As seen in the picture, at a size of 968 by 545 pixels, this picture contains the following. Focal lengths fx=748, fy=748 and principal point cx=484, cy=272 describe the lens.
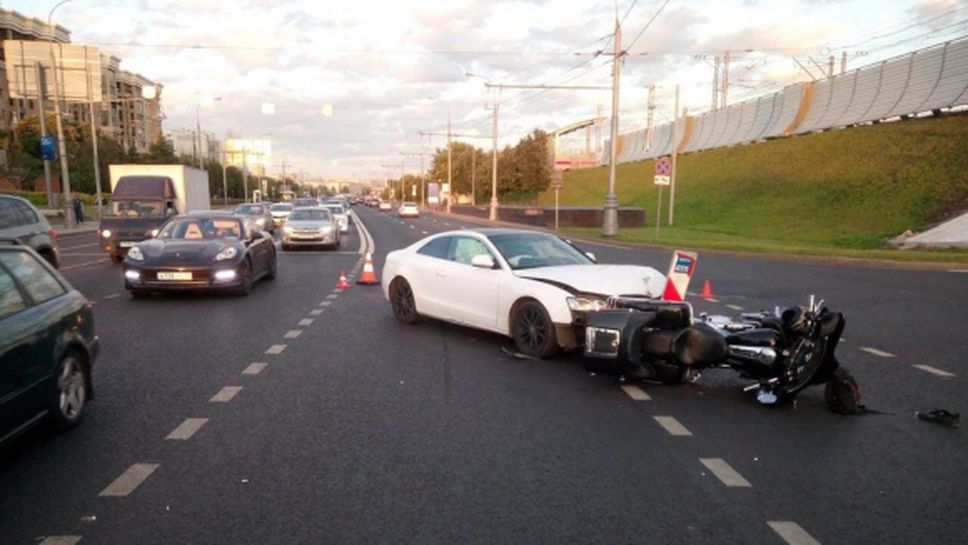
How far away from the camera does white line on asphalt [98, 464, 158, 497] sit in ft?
14.3

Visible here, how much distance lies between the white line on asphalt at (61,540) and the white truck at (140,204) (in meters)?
13.6

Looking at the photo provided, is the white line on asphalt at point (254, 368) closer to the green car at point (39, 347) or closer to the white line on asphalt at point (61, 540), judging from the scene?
the green car at point (39, 347)

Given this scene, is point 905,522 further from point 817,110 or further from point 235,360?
point 817,110

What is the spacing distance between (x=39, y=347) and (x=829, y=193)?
41.7 metres

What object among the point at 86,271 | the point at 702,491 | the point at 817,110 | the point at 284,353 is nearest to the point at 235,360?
the point at 284,353

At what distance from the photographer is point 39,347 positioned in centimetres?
499

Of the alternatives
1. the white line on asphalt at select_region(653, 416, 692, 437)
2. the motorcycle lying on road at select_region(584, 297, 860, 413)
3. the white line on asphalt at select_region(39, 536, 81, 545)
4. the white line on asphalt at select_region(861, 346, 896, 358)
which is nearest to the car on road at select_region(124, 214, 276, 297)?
the motorcycle lying on road at select_region(584, 297, 860, 413)

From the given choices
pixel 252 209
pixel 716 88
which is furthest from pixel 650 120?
pixel 252 209

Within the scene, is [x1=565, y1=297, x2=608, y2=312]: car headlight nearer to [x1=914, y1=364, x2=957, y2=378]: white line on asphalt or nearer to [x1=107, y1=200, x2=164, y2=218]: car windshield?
[x1=914, y1=364, x2=957, y2=378]: white line on asphalt

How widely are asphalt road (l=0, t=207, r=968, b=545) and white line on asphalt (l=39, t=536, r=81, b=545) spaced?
11 mm

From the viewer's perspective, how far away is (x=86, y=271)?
17297 mm

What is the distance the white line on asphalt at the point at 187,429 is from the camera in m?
5.37

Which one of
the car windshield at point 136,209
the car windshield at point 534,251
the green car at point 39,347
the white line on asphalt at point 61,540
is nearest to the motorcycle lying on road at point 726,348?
the car windshield at point 534,251

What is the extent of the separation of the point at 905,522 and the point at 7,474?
527 cm
